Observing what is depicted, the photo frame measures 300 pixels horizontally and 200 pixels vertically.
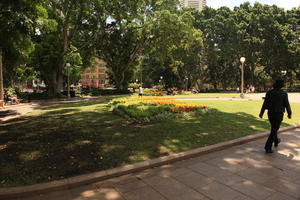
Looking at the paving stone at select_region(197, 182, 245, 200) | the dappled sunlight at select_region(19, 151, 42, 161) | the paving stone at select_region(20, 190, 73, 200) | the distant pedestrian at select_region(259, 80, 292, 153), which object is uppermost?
the distant pedestrian at select_region(259, 80, 292, 153)

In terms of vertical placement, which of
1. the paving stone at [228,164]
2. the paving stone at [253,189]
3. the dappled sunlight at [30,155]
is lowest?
the paving stone at [253,189]

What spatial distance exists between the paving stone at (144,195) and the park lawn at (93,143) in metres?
1.05

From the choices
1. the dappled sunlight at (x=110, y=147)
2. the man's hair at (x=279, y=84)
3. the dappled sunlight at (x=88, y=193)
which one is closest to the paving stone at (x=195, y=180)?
the dappled sunlight at (x=88, y=193)

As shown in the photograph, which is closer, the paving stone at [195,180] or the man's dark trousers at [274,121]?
the paving stone at [195,180]

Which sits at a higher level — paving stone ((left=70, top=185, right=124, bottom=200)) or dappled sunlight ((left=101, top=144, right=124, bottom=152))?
dappled sunlight ((left=101, top=144, right=124, bottom=152))

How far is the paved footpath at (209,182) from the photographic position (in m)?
3.39

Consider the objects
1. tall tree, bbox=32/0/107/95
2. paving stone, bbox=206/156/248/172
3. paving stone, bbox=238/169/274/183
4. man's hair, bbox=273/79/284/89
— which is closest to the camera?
paving stone, bbox=238/169/274/183

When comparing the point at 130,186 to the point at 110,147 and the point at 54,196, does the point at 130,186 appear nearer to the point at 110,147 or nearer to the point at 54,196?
the point at 54,196

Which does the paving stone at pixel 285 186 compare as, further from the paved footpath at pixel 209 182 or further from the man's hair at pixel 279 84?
the man's hair at pixel 279 84

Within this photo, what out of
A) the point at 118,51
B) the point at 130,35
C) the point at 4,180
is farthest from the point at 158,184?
the point at 118,51

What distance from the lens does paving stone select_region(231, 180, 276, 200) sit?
3.38 metres

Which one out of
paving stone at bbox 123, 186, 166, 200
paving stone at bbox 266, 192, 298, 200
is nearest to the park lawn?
paving stone at bbox 123, 186, 166, 200

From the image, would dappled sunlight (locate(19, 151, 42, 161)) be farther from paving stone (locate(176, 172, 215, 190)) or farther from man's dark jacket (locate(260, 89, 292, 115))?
man's dark jacket (locate(260, 89, 292, 115))

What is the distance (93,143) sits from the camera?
5738mm
